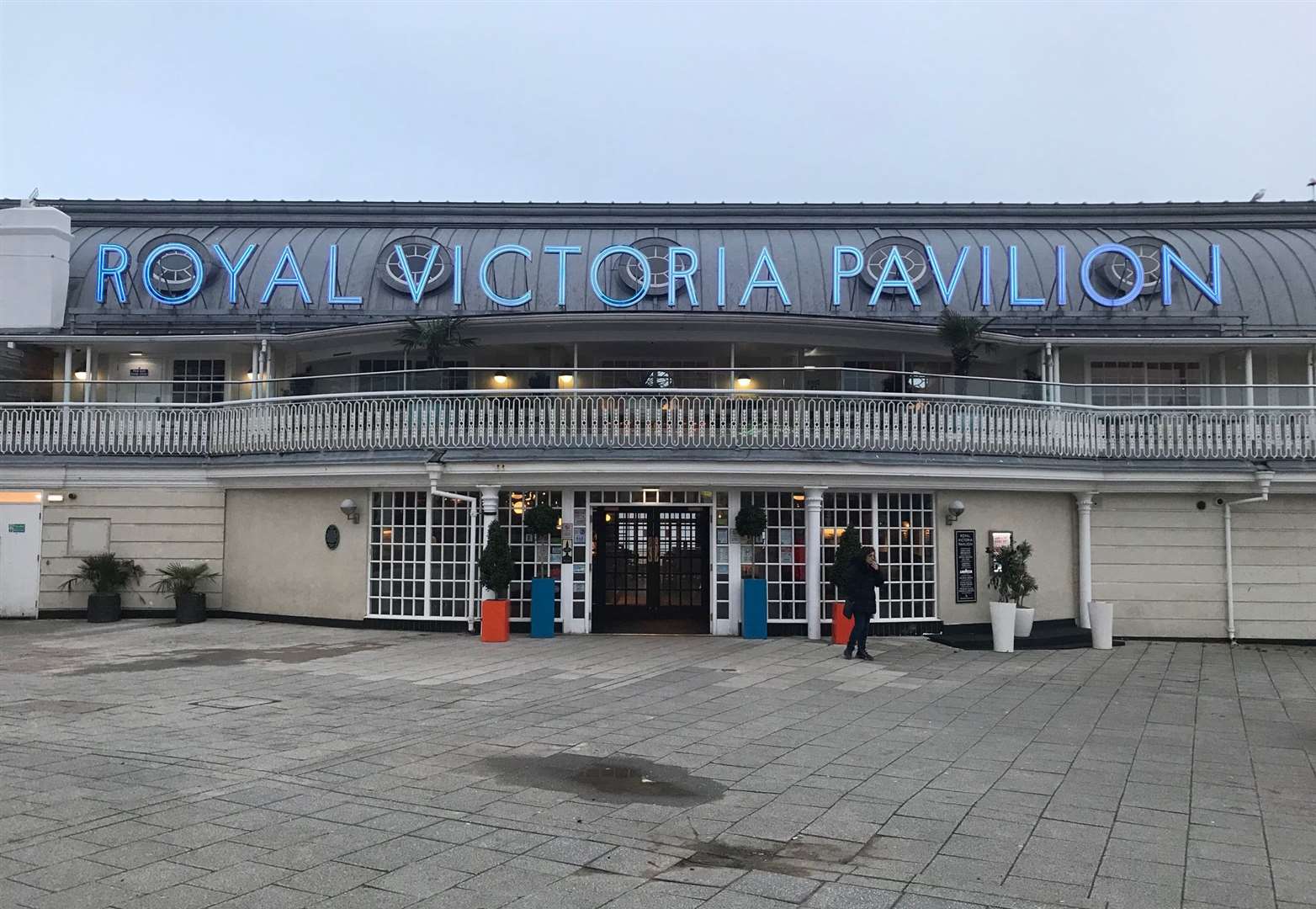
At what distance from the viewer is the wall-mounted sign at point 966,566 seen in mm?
18312

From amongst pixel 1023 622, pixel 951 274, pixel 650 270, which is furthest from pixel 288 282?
pixel 1023 622

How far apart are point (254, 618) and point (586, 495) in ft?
23.4

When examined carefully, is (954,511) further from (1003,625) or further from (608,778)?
(608,778)

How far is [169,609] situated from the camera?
19562mm

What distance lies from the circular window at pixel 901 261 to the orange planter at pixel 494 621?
10.7 m

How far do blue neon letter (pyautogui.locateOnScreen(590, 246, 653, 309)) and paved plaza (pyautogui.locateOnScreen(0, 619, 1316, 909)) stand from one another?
8916 millimetres

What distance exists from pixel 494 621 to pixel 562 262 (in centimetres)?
852

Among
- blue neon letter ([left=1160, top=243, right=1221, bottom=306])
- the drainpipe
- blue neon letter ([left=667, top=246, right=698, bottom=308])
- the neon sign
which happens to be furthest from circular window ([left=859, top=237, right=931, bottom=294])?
the drainpipe

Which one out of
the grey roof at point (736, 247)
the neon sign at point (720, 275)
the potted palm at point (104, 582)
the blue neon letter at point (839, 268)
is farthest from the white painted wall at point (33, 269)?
the blue neon letter at point (839, 268)

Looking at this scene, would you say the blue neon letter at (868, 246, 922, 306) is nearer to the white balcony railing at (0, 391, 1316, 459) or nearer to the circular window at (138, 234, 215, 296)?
the white balcony railing at (0, 391, 1316, 459)

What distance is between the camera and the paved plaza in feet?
19.2

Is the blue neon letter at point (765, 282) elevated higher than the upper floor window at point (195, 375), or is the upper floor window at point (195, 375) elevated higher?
the blue neon letter at point (765, 282)

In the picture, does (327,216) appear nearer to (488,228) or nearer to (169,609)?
(488,228)

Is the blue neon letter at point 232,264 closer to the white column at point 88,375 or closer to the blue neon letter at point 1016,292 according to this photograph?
the white column at point 88,375
